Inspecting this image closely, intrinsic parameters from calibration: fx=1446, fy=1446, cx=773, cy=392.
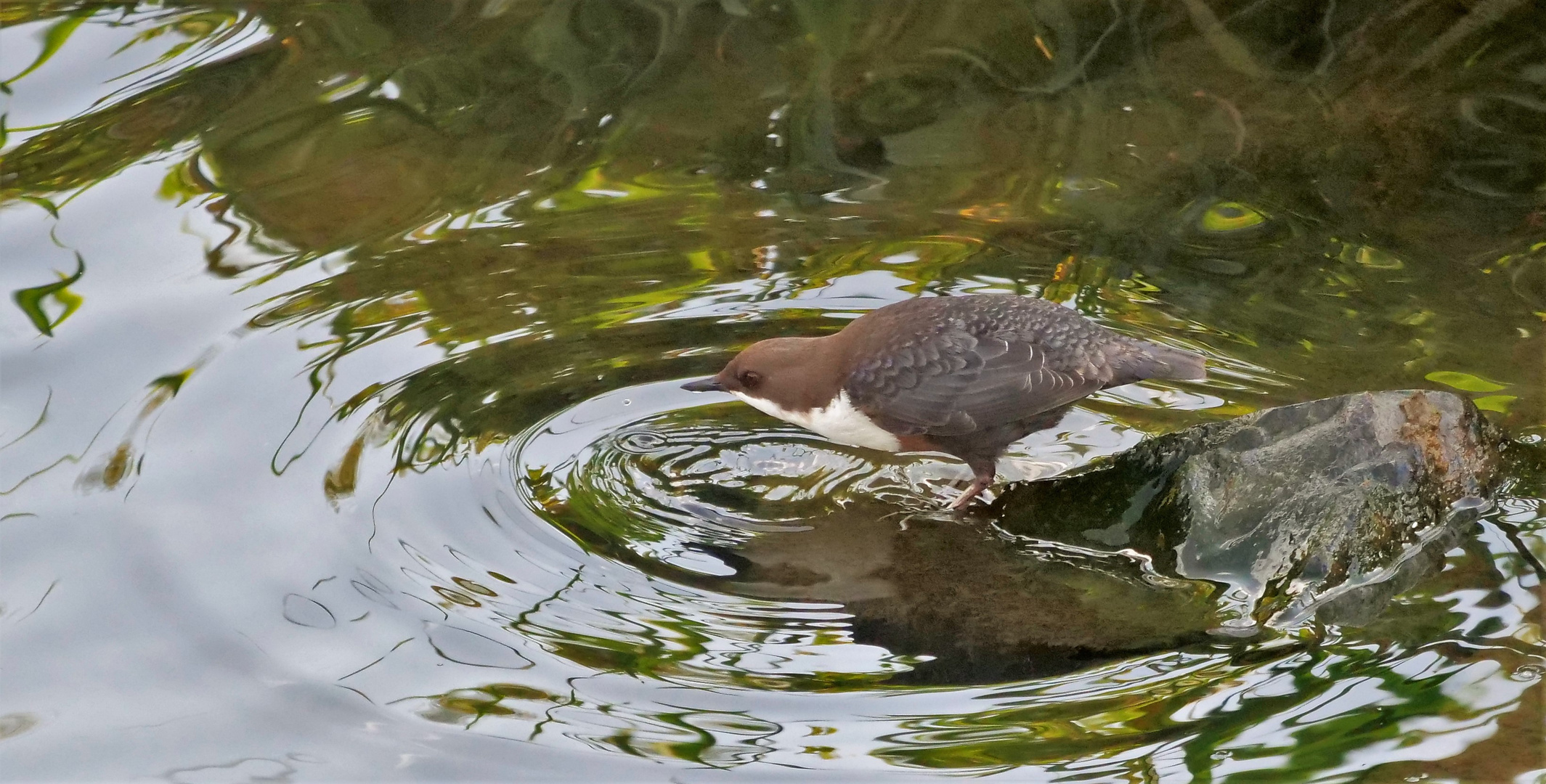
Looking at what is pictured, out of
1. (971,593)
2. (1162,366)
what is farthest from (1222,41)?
(971,593)

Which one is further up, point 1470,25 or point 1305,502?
point 1470,25

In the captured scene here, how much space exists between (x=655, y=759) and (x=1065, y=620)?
1085mm

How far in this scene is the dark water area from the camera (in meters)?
3.01

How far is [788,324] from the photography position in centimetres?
472

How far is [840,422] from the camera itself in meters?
4.09

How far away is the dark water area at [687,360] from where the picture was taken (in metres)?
3.01

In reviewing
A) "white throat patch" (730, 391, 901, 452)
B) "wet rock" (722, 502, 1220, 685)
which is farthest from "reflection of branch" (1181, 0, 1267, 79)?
"wet rock" (722, 502, 1220, 685)

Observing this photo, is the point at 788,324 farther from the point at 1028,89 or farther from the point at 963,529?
the point at 1028,89

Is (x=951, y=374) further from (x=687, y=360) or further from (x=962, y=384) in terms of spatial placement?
(x=687, y=360)

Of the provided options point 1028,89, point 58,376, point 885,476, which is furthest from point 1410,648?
point 58,376

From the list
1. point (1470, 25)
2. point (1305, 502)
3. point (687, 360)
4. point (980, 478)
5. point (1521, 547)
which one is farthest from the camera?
point (1470, 25)

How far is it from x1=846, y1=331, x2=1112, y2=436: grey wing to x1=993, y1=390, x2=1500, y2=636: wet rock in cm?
30

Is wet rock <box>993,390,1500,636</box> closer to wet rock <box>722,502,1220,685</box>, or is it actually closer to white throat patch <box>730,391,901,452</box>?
wet rock <box>722,502,1220,685</box>

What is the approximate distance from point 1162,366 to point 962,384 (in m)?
0.56
